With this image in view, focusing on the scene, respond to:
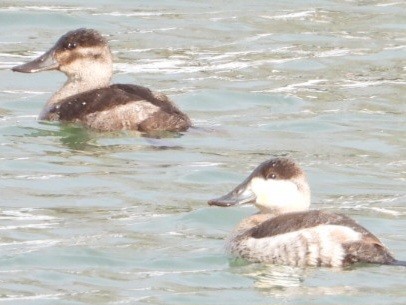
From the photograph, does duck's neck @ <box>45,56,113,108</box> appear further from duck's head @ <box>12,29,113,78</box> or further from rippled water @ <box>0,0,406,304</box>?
rippled water @ <box>0,0,406,304</box>

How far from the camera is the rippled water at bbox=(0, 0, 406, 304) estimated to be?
32.6 feet

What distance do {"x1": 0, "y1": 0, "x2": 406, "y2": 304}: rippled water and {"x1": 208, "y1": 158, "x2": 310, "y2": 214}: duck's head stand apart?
1.17 feet

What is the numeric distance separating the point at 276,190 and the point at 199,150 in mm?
3029

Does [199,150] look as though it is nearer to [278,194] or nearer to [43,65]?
[43,65]

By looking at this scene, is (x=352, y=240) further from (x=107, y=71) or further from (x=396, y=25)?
(x=396, y=25)

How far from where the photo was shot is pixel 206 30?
59.4 feet

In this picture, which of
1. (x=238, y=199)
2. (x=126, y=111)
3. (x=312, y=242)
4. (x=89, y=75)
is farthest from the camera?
(x=89, y=75)

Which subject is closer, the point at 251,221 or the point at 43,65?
the point at 251,221

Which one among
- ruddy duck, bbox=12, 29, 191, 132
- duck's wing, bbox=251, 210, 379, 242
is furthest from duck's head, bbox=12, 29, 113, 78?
duck's wing, bbox=251, 210, 379, 242

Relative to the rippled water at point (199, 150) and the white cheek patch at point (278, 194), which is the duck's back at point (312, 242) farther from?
the white cheek patch at point (278, 194)

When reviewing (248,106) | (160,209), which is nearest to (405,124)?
(248,106)

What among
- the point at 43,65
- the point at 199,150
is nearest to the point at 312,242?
the point at 199,150

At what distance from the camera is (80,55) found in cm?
1477

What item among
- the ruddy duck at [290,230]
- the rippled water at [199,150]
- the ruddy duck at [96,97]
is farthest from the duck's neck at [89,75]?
the ruddy duck at [290,230]
